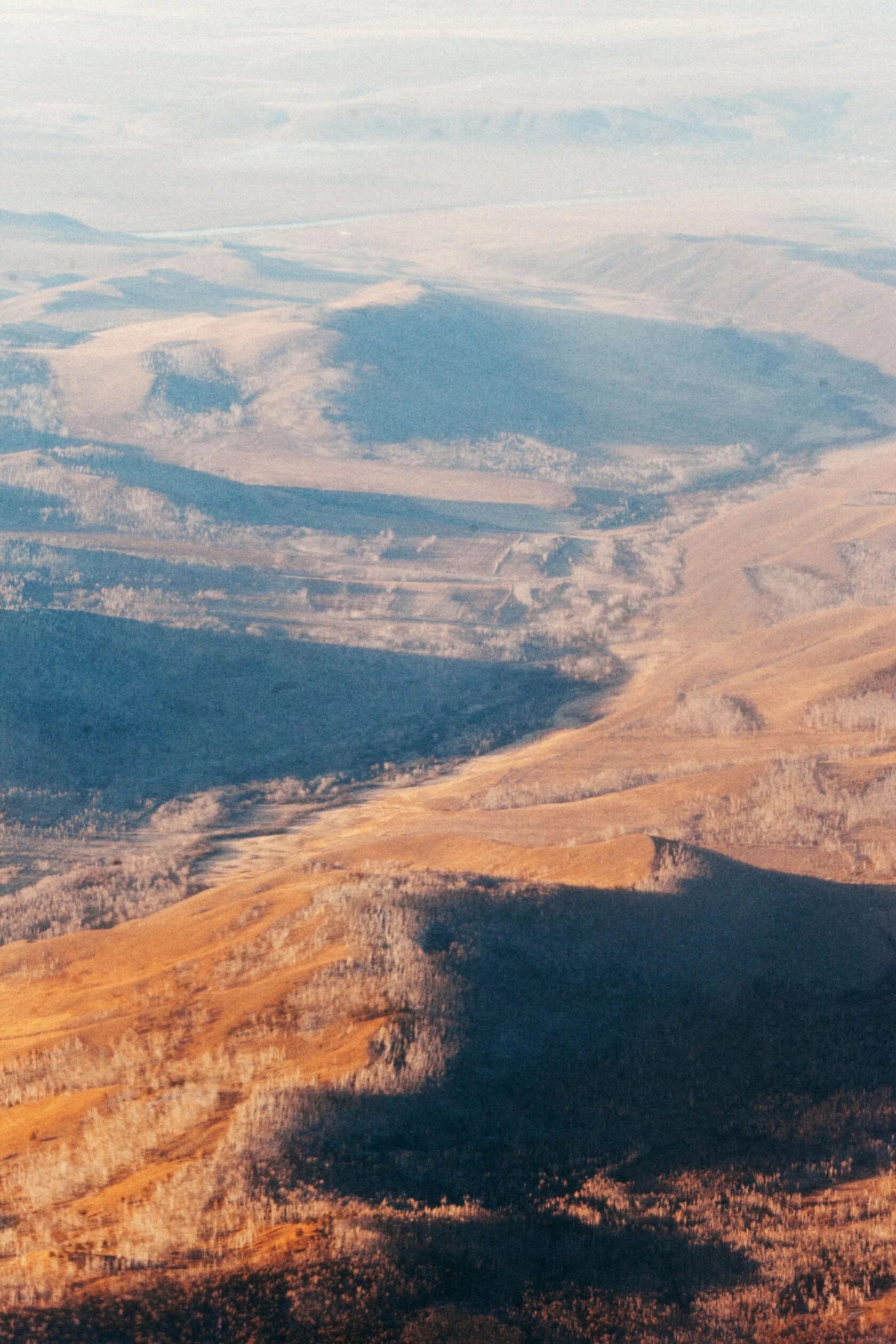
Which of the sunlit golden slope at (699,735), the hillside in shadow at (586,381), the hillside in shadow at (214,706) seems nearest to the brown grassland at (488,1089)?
the sunlit golden slope at (699,735)

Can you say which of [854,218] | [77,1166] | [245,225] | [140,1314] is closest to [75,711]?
[77,1166]

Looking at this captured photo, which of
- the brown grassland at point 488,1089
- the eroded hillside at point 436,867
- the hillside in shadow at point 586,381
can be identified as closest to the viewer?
the brown grassland at point 488,1089

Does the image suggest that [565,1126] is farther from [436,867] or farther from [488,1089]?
[436,867]

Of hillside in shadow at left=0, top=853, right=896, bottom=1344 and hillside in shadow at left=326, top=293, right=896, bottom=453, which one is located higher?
hillside in shadow at left=326, top=293, right=896, bottom=453

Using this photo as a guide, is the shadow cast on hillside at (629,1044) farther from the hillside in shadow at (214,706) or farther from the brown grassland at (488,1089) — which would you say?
the hillside in shadow at (214,706)

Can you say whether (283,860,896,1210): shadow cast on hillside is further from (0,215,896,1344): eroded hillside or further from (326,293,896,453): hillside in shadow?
(326,293,896,453): hillside in shadow

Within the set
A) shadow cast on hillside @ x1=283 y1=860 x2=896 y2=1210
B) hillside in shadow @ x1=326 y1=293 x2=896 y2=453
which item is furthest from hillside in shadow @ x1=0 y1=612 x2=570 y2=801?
hillside in shadow @ x1=326 y1=293 x2=896 y2=453

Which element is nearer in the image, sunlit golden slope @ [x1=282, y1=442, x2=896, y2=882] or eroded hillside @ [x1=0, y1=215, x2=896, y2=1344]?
eroded hillside @ [x1=0, y1=215, x2=896, y2=1344]

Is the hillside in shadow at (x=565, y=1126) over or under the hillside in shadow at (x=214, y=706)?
over

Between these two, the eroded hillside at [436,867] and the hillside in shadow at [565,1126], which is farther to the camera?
the eroded hillside at [436,867]

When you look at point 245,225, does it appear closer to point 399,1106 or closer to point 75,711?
point 75,711

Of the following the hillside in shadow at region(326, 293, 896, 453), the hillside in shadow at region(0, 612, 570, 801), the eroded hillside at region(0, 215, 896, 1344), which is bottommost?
the hillside in shadow at region(0, 612, 570, 801)
